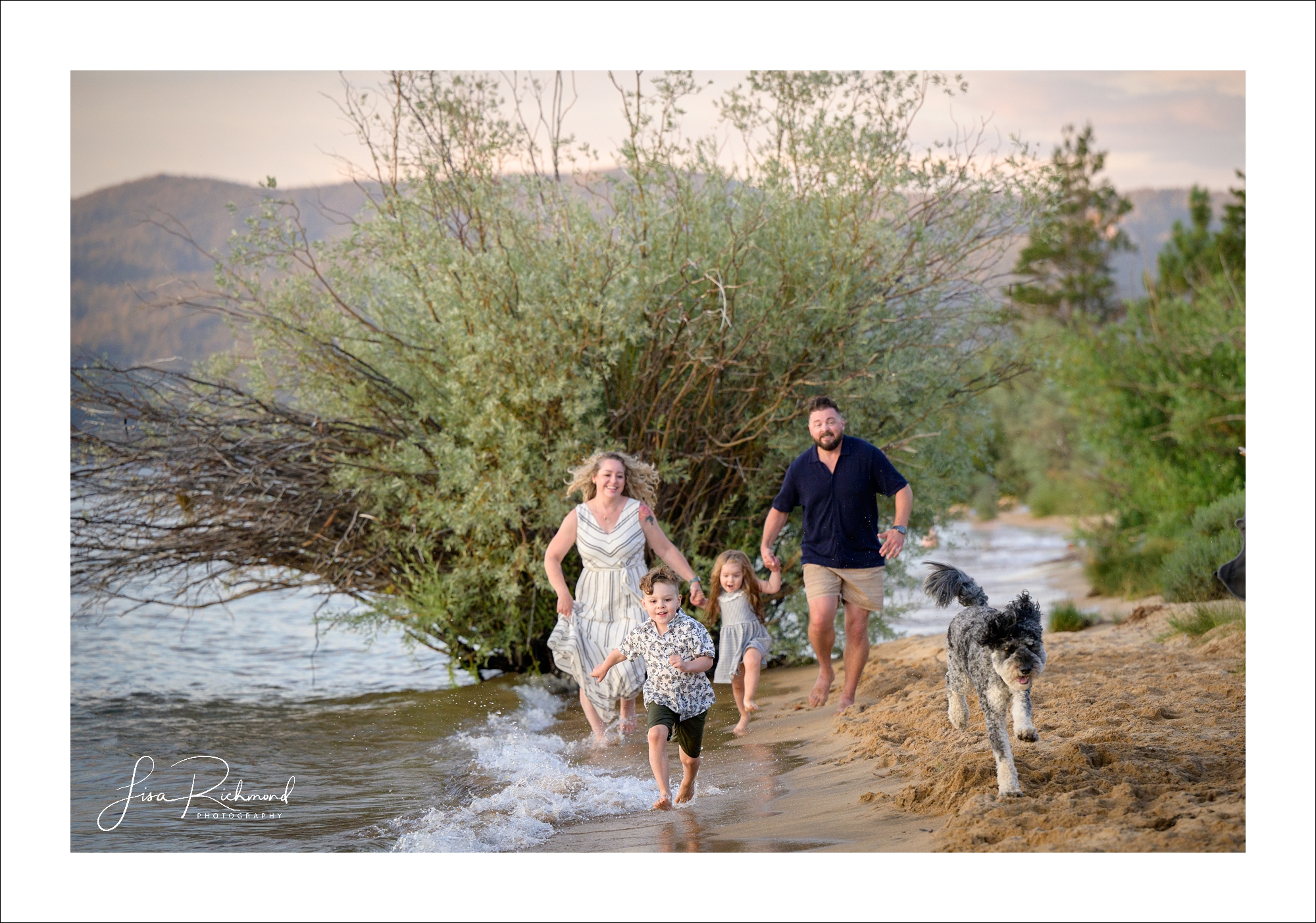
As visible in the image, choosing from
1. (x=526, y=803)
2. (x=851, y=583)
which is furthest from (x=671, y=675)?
(x=851, y=583)

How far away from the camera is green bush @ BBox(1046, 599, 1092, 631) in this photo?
9727 millimetres

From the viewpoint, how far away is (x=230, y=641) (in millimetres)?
11086

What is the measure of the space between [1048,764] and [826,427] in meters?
2.28

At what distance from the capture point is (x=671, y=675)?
4910mm

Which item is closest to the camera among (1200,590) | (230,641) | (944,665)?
(944,665)

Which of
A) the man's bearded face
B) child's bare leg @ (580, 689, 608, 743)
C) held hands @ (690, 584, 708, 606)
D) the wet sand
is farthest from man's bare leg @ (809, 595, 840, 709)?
child's bare leg @ (580, 689, 608, 743)

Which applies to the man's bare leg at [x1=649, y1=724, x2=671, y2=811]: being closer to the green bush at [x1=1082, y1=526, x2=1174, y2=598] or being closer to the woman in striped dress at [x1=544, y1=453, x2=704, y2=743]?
the woman in striped dress at [x1=544, y1=453, x2=704, y2=743]

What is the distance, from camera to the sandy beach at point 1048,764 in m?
4.31

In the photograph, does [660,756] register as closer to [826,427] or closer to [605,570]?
[605,570]

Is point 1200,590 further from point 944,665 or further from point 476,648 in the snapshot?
point 476,648

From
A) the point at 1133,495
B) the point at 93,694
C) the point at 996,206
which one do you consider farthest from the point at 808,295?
the point at 1133,495

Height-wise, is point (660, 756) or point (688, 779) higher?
point (660, 756)

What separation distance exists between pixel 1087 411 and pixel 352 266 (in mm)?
9790

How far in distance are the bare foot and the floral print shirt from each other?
6.88 ft
